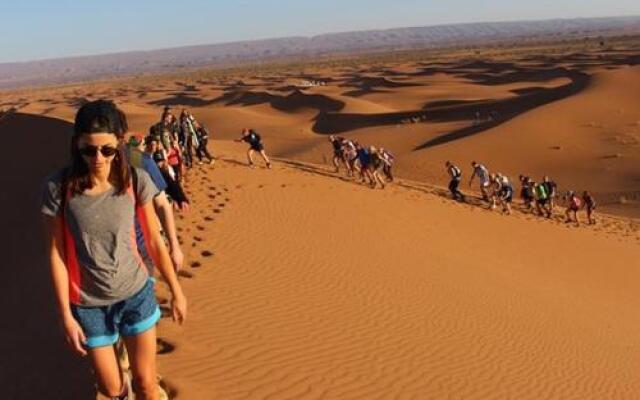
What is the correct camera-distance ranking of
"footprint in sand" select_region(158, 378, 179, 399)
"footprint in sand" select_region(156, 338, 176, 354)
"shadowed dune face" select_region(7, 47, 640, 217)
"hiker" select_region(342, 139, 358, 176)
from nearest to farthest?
"footprint in sand" select_region(158, 378, 179, 399) < "footprint in sand" select_region(156, 338, 176, 354) < "hiker" select_region(342, 139, 358, 176) < "shadowed dune face" select_region(7, 47, 640, 217)

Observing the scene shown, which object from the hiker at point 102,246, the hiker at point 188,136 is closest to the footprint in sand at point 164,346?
the hiker at point 102,246

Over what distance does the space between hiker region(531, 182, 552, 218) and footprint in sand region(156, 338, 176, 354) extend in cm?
1501

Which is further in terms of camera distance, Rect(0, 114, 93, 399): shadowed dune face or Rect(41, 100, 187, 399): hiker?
Rect(0, 114, 93, 399): shadowed dune face

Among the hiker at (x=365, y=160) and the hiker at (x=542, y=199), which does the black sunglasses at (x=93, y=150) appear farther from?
the hiker at (x=542, y=199)

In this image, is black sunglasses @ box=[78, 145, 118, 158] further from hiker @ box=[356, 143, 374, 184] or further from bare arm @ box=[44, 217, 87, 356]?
hiker @ box=[356, 143, 374, 184]

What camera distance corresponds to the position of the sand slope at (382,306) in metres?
6.43

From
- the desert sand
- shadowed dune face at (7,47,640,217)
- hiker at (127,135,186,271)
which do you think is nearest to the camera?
hiker at (127,135,186,271)

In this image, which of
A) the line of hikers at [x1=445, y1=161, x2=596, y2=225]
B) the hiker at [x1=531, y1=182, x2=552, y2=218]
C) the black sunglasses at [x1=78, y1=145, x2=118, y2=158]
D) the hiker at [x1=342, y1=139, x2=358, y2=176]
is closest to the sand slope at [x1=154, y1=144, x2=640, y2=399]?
the black sunglasses at [x1=78, y1=145, x2=118, y2=158]

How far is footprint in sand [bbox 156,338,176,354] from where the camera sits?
20.1 ft

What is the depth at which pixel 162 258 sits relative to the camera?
345 centimetres

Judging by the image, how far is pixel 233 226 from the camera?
11.5m

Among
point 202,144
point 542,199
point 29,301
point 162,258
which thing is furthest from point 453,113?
point 162,258

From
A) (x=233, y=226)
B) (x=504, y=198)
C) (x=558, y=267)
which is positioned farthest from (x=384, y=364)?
(x=504, y=198)

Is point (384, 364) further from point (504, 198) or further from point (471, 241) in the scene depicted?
point (504, 198)
